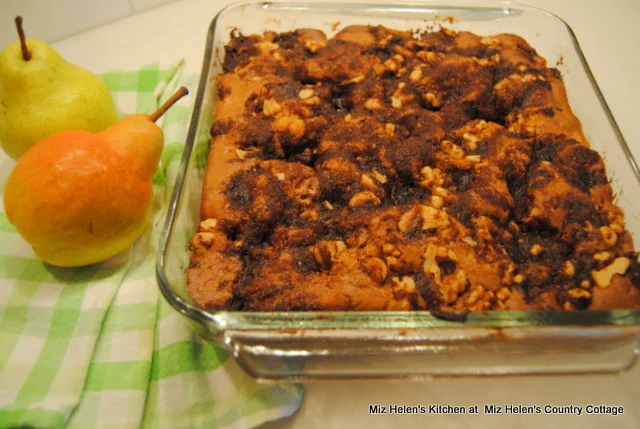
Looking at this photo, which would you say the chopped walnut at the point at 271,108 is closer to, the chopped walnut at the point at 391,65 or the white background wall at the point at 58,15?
the chopped walnut at the point at 391,65

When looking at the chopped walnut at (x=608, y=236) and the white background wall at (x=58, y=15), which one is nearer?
the chopped walnut at (x=608, y=236)

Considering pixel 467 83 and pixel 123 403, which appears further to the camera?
pixel 467 83

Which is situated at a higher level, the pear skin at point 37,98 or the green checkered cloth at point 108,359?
the pear skin at point 37,98

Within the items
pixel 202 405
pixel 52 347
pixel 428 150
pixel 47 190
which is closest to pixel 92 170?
pixel 47 190

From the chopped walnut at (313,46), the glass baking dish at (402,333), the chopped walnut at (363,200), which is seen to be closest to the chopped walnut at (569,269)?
the glass baking dish at (402,333)

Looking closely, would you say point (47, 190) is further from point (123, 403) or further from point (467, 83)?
point (467, 83)

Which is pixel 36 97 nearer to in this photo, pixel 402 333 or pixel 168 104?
pixel 168 104
